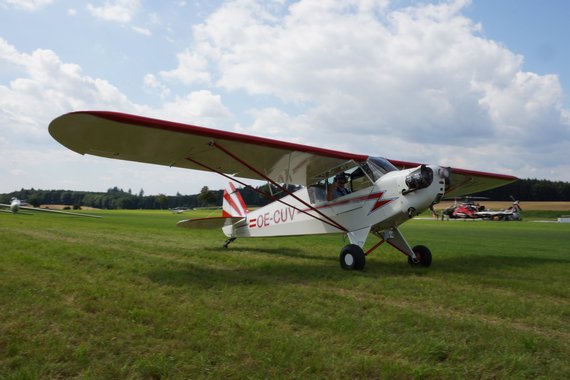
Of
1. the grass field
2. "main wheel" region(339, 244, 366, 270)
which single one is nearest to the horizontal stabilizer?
the grass field

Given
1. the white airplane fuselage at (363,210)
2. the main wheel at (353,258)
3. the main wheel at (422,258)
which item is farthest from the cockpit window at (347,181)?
the main wheel at (422,258)

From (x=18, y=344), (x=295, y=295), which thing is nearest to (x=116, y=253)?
(x=295, y=295)

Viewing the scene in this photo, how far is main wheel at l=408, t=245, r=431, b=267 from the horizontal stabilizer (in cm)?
517

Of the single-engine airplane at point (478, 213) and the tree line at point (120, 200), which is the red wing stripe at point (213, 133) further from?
the tree line at point (120, 200)

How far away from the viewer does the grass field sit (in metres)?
2.85

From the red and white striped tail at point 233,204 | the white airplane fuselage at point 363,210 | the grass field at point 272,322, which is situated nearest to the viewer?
the grass field at point 272,322

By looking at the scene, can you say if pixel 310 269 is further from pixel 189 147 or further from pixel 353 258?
→ pixel 189 147

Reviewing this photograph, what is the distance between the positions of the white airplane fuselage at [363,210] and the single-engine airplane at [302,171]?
19 millimetres

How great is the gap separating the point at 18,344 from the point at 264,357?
195 cm

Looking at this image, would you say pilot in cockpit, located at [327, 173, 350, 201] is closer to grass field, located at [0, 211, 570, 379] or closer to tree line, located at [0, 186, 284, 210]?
grass field, located at [0, 211, 570, 379]

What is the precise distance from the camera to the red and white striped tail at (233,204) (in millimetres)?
12070

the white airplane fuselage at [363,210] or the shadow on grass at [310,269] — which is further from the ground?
the white airplane fuselage at [363,210]

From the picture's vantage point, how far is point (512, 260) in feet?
31.8

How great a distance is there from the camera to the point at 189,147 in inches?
298
